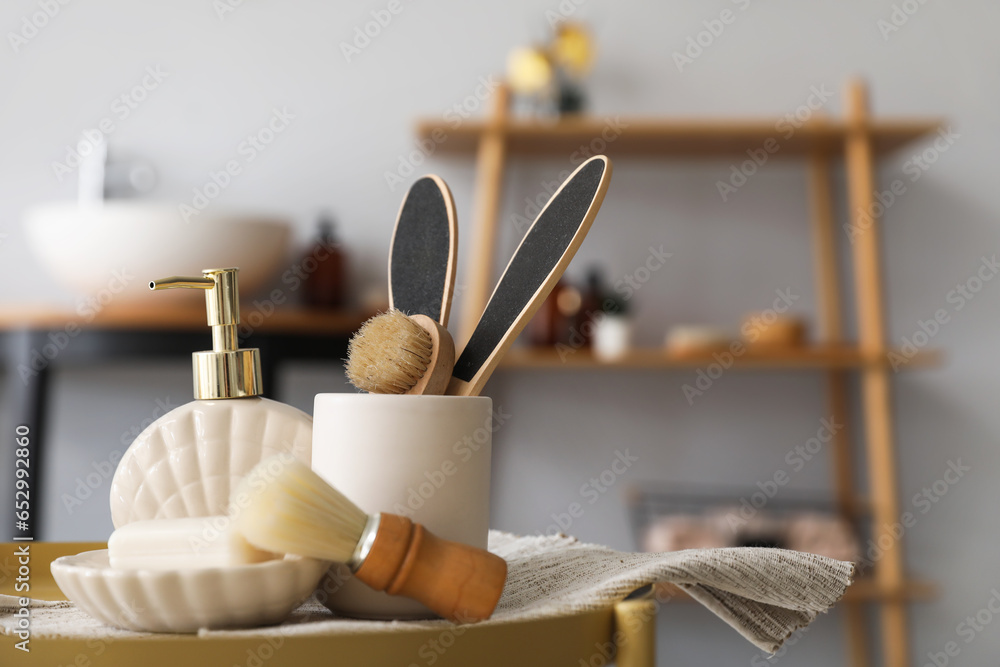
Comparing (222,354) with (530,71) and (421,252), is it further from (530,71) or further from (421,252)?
(530,71)

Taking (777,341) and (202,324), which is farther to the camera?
(777,341)

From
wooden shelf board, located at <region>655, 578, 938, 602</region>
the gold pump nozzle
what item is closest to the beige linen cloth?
the gold pump nozzle

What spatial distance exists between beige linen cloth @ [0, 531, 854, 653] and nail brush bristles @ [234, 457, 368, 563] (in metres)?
0.04

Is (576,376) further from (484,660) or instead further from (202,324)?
(484,660)

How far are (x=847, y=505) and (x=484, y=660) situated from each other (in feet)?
5.07

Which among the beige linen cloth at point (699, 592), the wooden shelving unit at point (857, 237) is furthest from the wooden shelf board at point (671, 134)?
the beige linen cloth at point (699, 592)

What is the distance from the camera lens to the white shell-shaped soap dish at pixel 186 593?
303 mm

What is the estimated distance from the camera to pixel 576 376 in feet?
5.82

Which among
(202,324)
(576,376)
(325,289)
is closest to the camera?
(202,324)

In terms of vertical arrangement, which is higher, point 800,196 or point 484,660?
point 800,196

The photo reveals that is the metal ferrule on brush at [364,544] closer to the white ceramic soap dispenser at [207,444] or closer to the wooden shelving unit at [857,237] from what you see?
the white ceramic soap dispenser at [207,444]

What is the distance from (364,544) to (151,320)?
118cm

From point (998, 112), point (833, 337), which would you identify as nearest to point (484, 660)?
point (833, 337)

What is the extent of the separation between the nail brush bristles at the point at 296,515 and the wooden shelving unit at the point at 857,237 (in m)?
1.20
